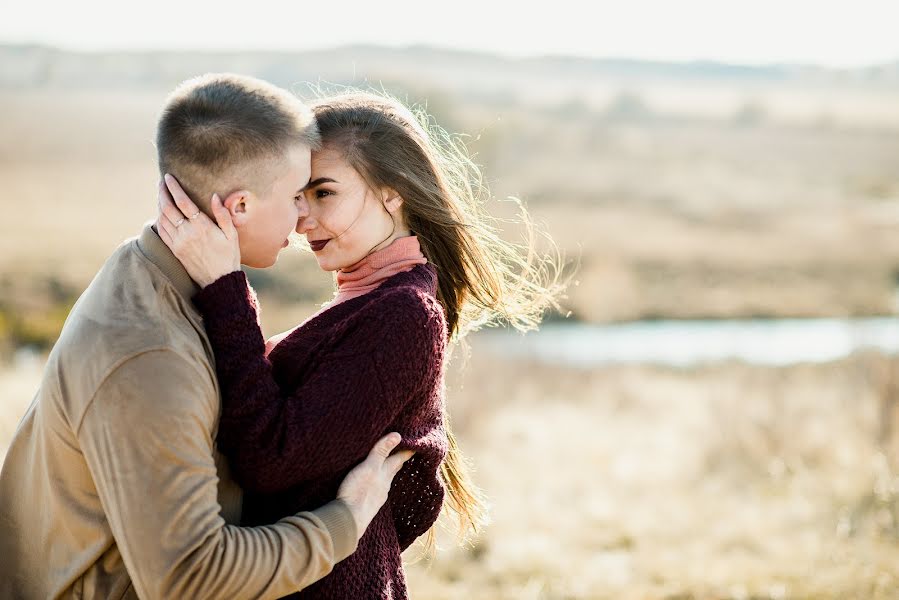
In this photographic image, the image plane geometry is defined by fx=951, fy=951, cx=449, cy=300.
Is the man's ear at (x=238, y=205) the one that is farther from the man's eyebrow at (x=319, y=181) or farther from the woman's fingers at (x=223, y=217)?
the man's eyebrow at (x=319, y=181)

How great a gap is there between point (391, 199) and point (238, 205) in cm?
56

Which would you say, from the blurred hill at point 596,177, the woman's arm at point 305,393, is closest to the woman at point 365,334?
the woman's arm at point 305,393

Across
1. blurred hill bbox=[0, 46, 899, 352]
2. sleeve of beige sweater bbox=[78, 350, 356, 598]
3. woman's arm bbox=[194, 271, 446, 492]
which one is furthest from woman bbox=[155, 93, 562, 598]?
blurred hill bbox=[0, 46, 899, 352]

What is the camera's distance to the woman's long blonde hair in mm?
2529

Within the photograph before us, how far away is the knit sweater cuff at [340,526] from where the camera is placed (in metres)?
2.07

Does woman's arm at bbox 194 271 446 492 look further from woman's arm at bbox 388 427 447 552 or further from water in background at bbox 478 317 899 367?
water in background at bbox 478 317 899 367

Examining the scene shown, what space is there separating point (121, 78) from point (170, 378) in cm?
7237

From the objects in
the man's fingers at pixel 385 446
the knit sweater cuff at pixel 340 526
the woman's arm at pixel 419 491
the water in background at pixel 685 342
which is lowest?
the water in background at pixel 685 342

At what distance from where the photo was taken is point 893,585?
16.7ft

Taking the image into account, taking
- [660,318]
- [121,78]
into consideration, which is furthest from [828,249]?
[121,78]

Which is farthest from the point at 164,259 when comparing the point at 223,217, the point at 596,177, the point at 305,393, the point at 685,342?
the point at 596,177

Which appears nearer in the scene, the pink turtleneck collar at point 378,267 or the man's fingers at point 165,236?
the man's fingers at point 165,236

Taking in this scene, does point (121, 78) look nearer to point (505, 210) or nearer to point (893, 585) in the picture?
point (505, 210)

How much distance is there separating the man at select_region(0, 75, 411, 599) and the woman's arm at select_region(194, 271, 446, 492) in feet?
0.15
